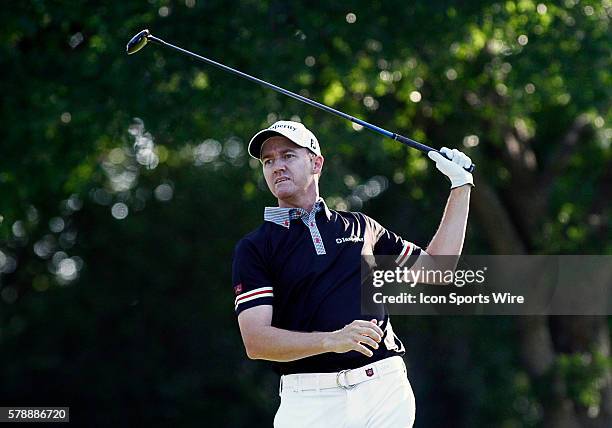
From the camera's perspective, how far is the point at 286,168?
5531mm

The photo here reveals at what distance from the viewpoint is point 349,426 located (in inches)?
206

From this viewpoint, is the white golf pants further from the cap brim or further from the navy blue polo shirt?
the cap brim

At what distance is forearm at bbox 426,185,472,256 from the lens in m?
5.72

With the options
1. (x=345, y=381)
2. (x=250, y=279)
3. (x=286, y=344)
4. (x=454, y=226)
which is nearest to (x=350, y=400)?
(x=345, y=381)

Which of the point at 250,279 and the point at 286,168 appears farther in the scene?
the point at 286,168

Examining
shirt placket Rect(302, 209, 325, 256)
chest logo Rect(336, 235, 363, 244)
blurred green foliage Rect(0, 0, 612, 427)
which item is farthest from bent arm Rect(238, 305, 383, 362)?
blurred green foliage Rect(0, 0, 612, 427)


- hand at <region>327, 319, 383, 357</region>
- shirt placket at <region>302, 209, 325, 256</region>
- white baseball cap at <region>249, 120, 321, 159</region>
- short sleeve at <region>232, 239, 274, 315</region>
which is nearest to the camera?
hand at <region>327, 319, 383, 357</region>

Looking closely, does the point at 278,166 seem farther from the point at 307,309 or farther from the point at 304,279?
the point at 307,309

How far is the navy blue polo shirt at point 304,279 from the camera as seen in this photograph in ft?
17.3

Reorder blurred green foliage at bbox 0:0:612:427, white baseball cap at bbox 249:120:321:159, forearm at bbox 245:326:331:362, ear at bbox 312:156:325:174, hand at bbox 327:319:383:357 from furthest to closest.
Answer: blurred green foliage at bbox 0:0:612:427 < ear at bbox 312:156:325:174 < white baseball cap at bbox 249:120:321:159 < forearm at bbox 245:326:331:362 < hand at bbox 327:319:383:357

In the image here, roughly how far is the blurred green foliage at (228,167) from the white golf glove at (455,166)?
22.1ft

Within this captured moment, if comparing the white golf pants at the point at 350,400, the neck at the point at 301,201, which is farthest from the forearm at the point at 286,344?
the neck at the point at 301,201

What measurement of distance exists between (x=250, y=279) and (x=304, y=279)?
25cm

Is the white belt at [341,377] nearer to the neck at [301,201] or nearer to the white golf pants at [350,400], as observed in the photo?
the white golf pants at [350,400]
